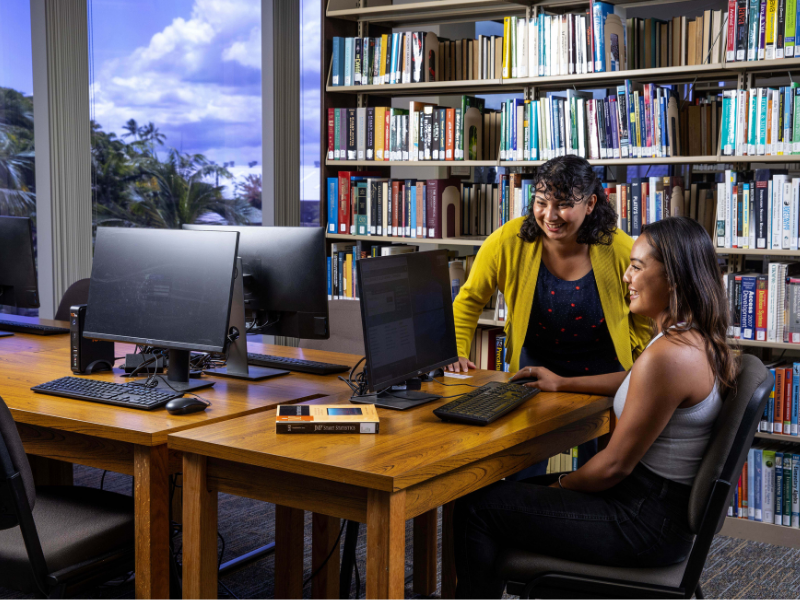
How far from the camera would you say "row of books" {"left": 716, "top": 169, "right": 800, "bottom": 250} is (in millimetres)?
3113

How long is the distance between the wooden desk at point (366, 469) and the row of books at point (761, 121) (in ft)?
5.66

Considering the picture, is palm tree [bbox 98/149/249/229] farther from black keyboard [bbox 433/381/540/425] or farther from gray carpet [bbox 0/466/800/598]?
black keyboard [bbox 433/381/540/425]

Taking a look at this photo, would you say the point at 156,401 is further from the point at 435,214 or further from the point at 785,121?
the point at 785,121

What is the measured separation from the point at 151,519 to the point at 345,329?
1.51 meters

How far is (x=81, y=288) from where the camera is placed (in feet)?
11.3

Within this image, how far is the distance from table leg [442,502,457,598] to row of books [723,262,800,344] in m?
1.40

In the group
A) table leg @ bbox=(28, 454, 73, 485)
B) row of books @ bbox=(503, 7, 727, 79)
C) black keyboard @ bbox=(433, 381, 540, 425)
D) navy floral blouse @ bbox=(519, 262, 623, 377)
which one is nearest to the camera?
black keyboard @ bbox=(433, 381, 540, 425)

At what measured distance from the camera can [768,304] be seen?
318cm

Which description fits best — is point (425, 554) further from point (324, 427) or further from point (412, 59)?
point (412, 59)

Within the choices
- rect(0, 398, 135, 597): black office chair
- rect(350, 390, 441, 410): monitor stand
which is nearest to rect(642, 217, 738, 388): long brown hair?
rect(350, 390, 441, 410): monitor stand

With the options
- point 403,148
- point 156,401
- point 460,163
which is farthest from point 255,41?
point 156,401

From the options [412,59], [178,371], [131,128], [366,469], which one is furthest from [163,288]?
[131,128]

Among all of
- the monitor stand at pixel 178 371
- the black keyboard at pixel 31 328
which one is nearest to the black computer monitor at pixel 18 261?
the black keyboard at pixel 31 328

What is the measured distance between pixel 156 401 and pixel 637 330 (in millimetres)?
1456
